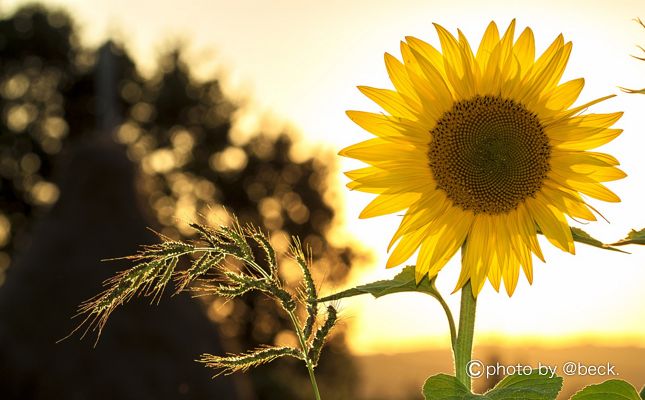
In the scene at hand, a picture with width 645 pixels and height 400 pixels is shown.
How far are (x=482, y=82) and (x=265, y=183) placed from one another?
3417 cm

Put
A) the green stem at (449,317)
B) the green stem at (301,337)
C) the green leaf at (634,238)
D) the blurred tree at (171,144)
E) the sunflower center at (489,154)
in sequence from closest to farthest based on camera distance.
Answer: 1. the green stem at (301,337)
2. the green leaf at (634,238)
3. the green stem at (449,317)
4. the sunflower center at (489,154)
5. the blurred tree at (171,144)

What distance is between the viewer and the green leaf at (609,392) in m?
1.91

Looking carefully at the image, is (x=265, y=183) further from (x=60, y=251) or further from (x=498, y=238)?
(x=498, y=238)

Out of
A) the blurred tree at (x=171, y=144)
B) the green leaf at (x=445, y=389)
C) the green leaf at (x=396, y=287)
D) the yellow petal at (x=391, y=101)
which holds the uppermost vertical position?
the yellow petal at (x=391, y=101)

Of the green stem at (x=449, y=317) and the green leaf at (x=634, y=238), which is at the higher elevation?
the green leaf at (x=634, y=238)

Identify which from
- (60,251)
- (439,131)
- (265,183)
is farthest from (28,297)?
(265,183)

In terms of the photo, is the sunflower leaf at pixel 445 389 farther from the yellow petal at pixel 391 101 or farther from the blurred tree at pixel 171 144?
the blurred tree at pixel 171 144

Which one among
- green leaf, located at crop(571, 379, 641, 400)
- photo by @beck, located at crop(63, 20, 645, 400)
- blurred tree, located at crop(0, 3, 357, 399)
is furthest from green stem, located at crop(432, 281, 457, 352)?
blurred tree, located at crop(0, 3, 357, 399)

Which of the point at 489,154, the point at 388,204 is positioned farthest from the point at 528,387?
the point at 489,154

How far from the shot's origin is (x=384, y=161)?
2.20m

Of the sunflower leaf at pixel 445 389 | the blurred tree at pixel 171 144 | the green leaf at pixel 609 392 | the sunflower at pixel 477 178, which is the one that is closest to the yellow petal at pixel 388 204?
the sunflower at pixel 477 178

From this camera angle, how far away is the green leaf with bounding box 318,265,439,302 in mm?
1916

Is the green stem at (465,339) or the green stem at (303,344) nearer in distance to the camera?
the green stem at (303,344)

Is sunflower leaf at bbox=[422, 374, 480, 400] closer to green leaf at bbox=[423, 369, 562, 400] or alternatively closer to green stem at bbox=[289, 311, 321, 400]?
green leaf at bbox=[423, 369, 562, 400]
